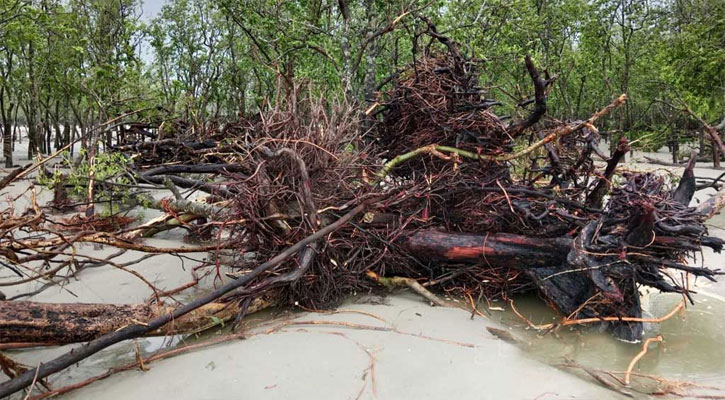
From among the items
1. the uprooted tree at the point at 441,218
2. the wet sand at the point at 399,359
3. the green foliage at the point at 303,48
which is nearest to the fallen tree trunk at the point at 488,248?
the uprooted tree at the point at 441,218

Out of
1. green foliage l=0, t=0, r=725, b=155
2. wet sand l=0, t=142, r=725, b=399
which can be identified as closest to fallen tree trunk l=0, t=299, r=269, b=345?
wet sand l=0, t=142, r=725, b=399

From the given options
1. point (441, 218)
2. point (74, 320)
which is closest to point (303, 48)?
point (441, 218)

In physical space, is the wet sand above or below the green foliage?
below

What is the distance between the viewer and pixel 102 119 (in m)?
9.84

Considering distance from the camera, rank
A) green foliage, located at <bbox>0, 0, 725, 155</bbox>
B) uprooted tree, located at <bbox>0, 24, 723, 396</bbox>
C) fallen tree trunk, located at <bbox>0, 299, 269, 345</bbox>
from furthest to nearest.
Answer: green foliage, located at <bbox>0, 0, 725, 155</bbox> < uprooted tree, located at <bbox>0, 24, 723, 396</bbox> < fallen tree trunk, located at <bbox>0, 299, 269, 345</bbox>

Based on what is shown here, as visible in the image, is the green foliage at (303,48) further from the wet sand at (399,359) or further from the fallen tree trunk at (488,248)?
the wet sand at (399,359)

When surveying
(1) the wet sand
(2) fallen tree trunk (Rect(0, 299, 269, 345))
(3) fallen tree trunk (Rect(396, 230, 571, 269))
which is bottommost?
(1) the wet sand

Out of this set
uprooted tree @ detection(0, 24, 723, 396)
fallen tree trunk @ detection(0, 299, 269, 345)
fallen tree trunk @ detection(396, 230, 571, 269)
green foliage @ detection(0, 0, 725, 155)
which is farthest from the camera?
green foliage @ detection(0, 0, 725, 155)

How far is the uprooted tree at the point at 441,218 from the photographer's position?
11.6ft

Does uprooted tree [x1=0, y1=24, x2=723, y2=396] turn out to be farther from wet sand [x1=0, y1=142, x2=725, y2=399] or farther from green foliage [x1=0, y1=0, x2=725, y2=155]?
green foliage [x1=0, y1=0, x2=725, y2=155]

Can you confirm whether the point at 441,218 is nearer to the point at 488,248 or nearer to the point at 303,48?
the point at 488,248

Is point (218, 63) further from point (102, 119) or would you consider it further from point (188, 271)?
point (188, 271)

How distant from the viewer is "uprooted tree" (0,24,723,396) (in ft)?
11.6

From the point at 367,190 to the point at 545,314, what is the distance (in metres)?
1.87
